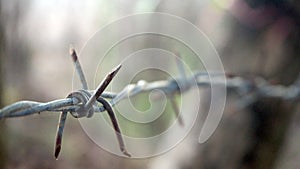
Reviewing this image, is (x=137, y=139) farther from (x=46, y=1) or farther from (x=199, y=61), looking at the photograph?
(x=46, y=1)

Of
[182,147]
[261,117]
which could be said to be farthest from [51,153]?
[261,117]

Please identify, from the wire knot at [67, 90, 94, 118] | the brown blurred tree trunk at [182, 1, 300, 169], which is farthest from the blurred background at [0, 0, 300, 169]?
the wire knot at [67, 90, 94, 118]

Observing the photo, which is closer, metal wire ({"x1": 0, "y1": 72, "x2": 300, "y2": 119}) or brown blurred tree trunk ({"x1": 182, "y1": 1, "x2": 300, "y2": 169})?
metal wire ({"x1": 0, "y1": 72, "x2": 300, "y2": 119})

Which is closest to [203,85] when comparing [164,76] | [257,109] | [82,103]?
[257,109]

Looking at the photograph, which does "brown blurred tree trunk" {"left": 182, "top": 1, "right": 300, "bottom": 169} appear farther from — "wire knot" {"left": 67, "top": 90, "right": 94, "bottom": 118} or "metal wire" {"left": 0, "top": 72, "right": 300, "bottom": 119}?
"wire knot" {"left": 67, "top": 90, "right": 94, "bottom": 118}

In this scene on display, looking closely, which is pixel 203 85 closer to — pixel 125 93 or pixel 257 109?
pixel 257 109

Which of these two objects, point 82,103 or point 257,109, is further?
point 257,109
